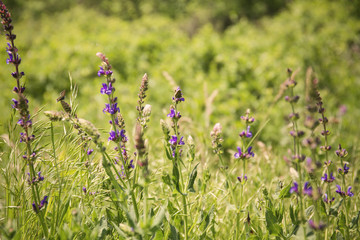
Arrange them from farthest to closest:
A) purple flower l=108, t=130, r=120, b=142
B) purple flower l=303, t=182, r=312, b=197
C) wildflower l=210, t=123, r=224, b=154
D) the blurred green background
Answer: the blurred green background < wildflower l=210, t=123, r=224, b=154 < purple flower l=108, t=130, r=120, b=142 < purple flower l=303, t=182, r=312, b=197

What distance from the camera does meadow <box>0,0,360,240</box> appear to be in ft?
4.40

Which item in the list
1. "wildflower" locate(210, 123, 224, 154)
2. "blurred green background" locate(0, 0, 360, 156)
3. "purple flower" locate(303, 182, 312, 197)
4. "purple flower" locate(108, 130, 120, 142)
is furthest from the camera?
"blurred green background" locate(0, 0, 360, 156)

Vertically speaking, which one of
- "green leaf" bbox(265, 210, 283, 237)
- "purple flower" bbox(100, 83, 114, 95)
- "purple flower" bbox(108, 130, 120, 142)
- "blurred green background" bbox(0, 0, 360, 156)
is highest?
"blurred green background" bbox(0, 0, 360, 156)

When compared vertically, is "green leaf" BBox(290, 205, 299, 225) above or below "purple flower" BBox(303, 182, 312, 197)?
below

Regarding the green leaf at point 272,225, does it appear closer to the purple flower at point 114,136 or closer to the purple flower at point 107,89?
the purple flower at point 114,136

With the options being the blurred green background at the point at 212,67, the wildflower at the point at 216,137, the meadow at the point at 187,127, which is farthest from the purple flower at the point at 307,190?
the blurred green background at the point at 212,67

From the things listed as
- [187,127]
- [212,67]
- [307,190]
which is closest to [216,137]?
[307,190]

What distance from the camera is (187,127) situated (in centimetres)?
264

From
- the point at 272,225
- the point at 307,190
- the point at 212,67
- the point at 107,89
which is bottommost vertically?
the point at 272,225

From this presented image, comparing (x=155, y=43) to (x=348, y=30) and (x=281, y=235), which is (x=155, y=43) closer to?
(x=348, y=30)

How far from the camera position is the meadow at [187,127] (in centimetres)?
134

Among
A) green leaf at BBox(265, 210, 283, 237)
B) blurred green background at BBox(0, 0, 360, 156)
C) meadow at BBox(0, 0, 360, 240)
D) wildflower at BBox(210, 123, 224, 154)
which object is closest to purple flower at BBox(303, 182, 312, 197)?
meadow at BBox(0, 0, 360, 240)

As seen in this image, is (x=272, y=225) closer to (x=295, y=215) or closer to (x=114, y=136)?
(x=295, y=215)

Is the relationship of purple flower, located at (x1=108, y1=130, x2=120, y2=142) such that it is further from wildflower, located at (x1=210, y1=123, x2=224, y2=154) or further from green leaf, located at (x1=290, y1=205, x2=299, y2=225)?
green leaf, located at (x1=290, y1=205, x2=299, y2=225)
